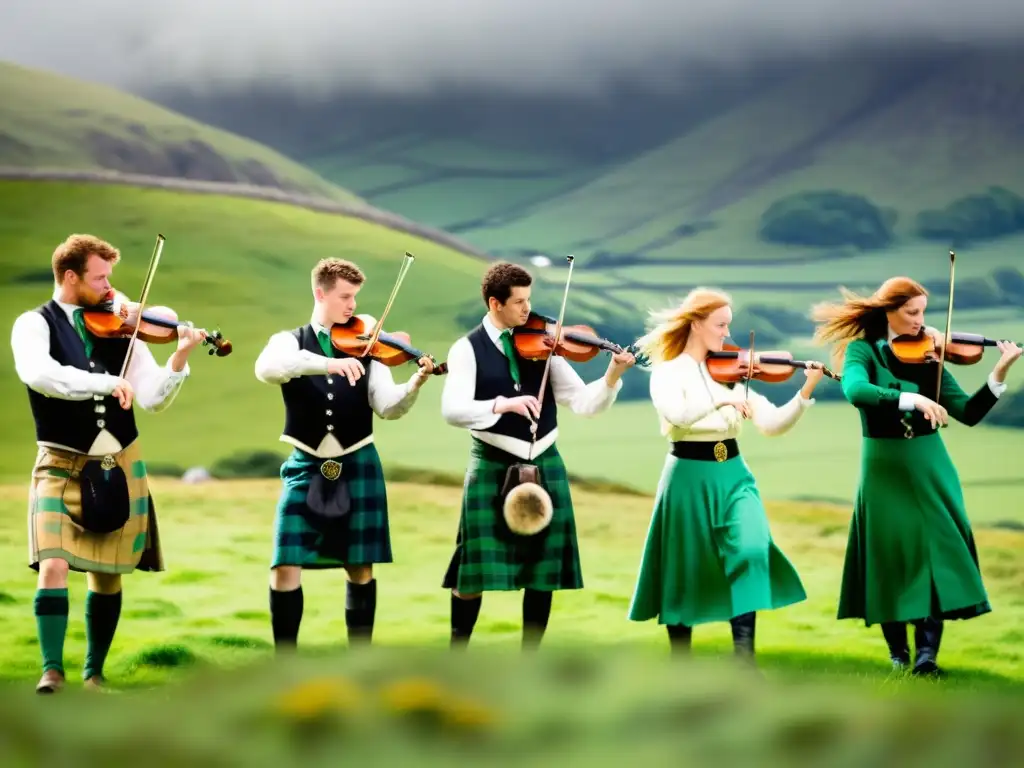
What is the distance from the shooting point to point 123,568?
617cm

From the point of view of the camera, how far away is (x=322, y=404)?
242 inches

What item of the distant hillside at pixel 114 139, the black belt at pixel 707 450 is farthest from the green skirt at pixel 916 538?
the distant hillside at pixel 114 139

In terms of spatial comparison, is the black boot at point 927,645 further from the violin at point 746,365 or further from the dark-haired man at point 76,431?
the dark-haired man at point 76,431

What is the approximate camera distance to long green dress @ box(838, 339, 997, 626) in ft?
20.8

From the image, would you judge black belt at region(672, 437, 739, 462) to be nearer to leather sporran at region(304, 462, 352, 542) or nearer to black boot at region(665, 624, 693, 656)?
black boot at region(665, 624, 693, 656)

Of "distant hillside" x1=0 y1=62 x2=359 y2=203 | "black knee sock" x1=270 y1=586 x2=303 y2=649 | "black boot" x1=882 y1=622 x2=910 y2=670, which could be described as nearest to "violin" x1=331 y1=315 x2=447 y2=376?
"black knee sock" x1=270 y1=586 x2=303 y2=649

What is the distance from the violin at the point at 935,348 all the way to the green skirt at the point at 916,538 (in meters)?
0.31

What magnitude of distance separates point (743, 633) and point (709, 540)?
398 millimetres

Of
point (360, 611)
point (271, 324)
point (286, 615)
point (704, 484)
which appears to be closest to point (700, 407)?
point (704, 484)

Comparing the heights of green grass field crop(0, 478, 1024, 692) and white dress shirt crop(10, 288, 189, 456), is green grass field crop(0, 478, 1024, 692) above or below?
below

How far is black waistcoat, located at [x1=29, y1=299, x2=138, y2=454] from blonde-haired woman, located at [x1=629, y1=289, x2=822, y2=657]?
Answer: 198 centimetres

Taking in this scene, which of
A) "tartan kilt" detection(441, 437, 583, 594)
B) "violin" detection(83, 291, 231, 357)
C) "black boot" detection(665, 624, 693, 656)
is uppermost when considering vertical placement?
"violin" detection(83, 291, 231, 357)

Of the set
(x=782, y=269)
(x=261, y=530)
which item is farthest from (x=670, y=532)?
(x=782, y=269)

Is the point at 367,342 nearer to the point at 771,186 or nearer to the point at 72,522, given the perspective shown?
the point at 72,522
